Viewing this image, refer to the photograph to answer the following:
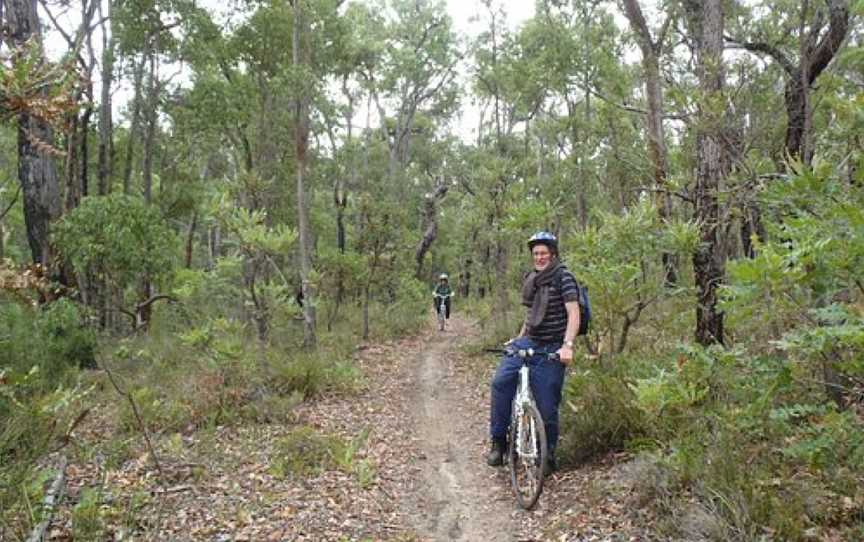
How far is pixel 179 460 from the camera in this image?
6.29 m

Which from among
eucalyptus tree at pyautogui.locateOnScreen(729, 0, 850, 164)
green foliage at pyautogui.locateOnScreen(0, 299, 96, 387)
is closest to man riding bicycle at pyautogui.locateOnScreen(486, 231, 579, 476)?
eucalyptus tree at pyautogui.locateOnScreen(729, 0, 850, 164)

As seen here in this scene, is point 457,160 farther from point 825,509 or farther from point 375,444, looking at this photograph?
point 825,509

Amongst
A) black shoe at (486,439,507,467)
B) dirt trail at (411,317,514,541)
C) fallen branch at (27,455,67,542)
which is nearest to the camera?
fallen branch at (27,455,67,542)

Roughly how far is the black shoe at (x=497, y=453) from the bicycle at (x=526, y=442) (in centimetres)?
28

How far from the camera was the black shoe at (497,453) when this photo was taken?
611 centimetres

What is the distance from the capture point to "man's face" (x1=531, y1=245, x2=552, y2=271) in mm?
5676

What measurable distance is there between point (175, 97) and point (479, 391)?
40.3 feet

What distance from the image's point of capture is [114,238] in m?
10.1

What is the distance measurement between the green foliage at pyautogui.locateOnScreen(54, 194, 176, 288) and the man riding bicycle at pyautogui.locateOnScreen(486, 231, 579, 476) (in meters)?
7.30

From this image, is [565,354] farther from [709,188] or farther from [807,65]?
[807,65]

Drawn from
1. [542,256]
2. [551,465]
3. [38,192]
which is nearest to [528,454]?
[551,465]

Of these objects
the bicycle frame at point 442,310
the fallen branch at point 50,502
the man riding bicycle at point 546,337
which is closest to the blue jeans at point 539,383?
the man riding bicycle at point 546,337

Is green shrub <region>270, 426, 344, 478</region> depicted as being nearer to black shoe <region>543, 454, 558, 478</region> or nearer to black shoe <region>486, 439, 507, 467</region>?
black shoe <region>486, 439, 507, 467</region>

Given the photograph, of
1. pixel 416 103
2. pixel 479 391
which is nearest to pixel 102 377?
pixel 479 391
